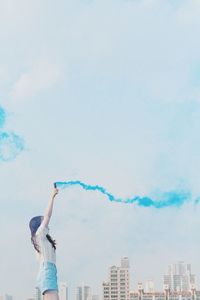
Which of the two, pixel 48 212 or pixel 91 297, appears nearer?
pixel 48 212

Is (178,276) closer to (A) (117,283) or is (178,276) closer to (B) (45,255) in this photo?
(A) (117,283)

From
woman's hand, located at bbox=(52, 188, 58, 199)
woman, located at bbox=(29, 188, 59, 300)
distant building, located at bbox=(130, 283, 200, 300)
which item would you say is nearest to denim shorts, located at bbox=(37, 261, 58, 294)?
woman, located at bbox=(29, 188, 59, 300)

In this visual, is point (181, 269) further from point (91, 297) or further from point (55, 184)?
point (55, 184)

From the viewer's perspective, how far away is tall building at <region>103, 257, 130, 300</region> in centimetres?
4272

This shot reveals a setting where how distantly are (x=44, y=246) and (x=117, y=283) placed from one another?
2126 cm

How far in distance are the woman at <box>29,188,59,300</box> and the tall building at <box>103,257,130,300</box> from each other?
20378mm

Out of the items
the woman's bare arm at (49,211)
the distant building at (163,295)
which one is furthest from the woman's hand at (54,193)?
the distant building at (163,295)

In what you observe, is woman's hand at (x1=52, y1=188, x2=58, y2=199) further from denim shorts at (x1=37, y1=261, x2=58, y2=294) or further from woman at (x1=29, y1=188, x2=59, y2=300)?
A: denim shorts at (x1=37, y1=261, x2=58, y2=294)

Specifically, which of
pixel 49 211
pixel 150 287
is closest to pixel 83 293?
pixel 150 287

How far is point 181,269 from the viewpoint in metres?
52.1

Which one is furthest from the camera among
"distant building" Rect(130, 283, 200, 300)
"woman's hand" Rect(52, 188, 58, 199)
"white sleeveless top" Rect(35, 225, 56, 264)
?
"distant building" Rect(130, 283, 200, 300)

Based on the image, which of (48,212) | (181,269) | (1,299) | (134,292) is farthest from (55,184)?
(181,269)

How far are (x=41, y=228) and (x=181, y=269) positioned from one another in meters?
31.3

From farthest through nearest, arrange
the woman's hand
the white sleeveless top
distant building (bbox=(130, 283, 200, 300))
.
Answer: distant building (bbox=(130, 283, 200, 300)) < the white sleeveless top < the woman's hand
